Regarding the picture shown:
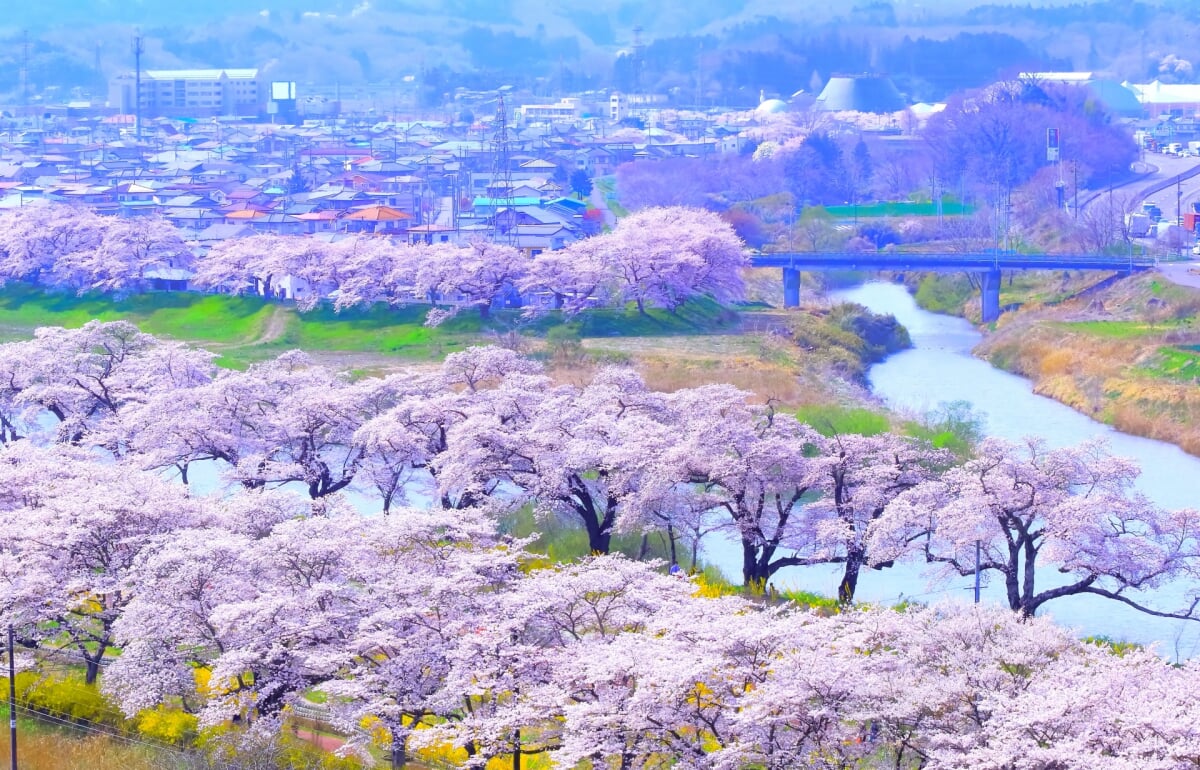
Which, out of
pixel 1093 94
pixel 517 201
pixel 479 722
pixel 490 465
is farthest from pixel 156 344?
pixel 1093 94

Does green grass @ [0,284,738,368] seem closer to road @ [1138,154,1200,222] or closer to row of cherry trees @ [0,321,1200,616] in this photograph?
row of cherry trees @ [0,321,1200,616]

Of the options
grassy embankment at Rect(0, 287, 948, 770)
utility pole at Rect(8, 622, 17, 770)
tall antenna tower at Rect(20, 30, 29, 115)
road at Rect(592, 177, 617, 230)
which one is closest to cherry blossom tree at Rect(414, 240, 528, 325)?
grassy embankment at Rect(0, 287, 948, 770)

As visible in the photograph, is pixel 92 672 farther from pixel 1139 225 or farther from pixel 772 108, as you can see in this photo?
pixel 772 108

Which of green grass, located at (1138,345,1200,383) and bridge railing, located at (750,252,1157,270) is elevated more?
bridge railing, located at (750,252,1157,270)

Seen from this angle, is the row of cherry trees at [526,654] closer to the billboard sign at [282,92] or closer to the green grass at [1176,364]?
the green grass at [1176,364]

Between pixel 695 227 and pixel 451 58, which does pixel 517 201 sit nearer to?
pixel 695 227

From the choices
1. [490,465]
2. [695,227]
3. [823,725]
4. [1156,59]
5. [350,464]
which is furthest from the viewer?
[1156,59]

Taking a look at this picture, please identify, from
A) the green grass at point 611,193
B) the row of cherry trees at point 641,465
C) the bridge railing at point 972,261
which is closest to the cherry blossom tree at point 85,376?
the row of cherry trees at point 641,465
